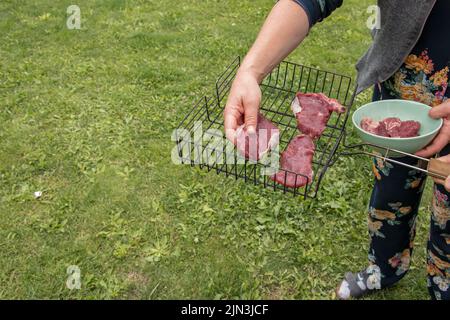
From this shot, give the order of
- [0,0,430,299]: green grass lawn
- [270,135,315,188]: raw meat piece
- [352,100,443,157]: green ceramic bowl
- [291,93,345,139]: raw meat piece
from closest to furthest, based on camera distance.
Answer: [352,100,443,157]: green ceramic bowl → [270,135,315,188]: raw meat piece → [291,93,345,139]: raw meat piece → [0,0,430,299]: green grass lawn

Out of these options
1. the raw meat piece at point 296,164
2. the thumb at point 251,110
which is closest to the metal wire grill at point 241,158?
the raw meat piece at point 296,164

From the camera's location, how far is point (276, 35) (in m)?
1.85

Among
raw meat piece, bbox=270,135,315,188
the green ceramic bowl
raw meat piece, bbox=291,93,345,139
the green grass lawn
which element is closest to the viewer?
the green ceramic bowl

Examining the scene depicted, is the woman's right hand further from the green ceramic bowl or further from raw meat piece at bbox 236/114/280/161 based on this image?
the green ceramic bowl

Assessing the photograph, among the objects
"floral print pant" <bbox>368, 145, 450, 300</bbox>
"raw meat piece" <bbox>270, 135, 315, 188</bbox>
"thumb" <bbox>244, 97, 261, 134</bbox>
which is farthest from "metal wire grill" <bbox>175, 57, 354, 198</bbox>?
"floral print pant" <bbox>368, 145, 450, 300</bbox>

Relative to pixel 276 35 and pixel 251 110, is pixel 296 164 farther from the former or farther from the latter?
pixel 276 35

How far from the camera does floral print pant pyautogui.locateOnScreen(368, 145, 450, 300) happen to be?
2102 mm

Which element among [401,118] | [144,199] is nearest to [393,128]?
[401,118]

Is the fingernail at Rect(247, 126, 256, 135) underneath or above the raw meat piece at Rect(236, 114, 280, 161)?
above

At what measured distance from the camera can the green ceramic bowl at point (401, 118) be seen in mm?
1677

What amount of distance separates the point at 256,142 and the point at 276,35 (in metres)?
0.47

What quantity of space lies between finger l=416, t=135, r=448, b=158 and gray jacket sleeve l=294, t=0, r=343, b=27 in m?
0.71

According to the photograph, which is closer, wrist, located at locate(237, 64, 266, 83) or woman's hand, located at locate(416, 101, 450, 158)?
woman's hand, located at locate(416, 101, 450, 158)
